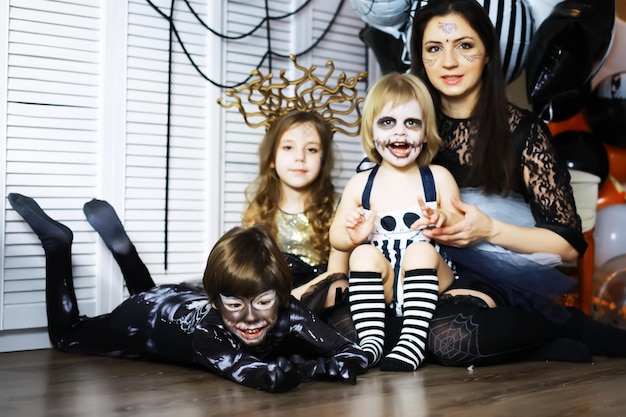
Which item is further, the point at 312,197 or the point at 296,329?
the point at 312,197

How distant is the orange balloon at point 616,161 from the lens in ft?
9.89

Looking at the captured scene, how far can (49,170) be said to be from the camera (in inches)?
97.9

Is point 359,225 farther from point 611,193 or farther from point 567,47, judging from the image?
point 611,193

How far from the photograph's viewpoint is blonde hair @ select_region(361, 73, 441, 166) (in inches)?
86.5

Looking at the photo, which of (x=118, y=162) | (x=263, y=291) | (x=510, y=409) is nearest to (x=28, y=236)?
(x=118, y=162)

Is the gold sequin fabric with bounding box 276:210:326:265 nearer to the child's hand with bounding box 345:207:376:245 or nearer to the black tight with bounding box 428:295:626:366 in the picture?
the child's hand with bounding box 345:207:376:245

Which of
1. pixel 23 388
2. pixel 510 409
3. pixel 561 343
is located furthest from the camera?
pixel 561 343

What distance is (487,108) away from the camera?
2336 millimetres

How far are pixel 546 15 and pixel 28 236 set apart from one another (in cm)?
182

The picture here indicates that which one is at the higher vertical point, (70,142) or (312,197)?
(70,142)

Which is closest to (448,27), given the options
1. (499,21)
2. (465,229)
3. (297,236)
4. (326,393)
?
(499,21)

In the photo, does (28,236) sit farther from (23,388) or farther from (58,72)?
(23,388)

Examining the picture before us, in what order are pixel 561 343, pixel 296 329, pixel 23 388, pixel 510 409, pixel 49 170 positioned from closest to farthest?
pixel 510 409, pixel 23 388, pixel 296 329, pixel 561 343, pixel 49 170

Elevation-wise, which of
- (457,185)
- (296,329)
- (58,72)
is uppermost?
(58,72)
